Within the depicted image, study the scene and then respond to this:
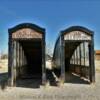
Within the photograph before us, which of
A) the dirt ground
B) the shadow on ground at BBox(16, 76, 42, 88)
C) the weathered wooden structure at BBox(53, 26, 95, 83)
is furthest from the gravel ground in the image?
the weathered wooden structure at BBox(53, 26, 95, 83)

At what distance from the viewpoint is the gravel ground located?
11.7 metres

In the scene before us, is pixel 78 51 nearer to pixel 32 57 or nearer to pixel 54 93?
pixel 32 57

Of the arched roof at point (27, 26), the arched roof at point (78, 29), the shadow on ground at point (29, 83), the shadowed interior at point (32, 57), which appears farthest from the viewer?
the shadowed interior at point (32, 57)

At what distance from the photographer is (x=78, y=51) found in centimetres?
2017

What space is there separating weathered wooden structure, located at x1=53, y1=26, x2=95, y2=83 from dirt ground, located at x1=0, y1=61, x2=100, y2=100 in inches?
47.4

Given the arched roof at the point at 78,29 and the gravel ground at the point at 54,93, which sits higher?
the arched roof at the point at 78,29

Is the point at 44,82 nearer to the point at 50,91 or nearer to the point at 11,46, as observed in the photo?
the point at 50,91

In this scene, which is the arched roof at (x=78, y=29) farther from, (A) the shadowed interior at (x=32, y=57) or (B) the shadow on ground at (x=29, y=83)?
(A) the shadowed interior at (x=32, y=57)

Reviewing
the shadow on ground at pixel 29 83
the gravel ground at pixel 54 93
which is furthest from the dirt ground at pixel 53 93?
the shadow on ground at pixel 29 83

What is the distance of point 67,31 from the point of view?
15.6m

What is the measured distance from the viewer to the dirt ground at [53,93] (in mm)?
11688

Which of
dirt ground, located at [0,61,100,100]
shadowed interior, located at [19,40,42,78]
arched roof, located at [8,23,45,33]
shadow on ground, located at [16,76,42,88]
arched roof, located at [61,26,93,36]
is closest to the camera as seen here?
dirt ground, located at [0,61,100,100]

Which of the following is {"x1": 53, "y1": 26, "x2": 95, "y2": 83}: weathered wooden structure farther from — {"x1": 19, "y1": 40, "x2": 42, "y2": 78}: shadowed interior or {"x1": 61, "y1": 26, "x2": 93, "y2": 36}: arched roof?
{"x1": 19, "y1": 40, "x2": 42, "y2": 78}: shadowed interior

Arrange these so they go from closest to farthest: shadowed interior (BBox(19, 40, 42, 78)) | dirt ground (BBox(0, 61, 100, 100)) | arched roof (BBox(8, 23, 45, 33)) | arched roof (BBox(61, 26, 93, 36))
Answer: dirt ground (BBox(0, 61, 100, 100))
arched roof (BBox(8, 23, 45, 33))
arched roof (BBox(61, 26, 93, 36))
shadowed interior (BBox(19, 40, 42, 78))
